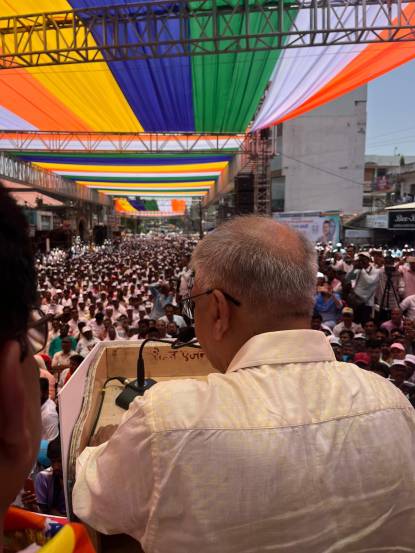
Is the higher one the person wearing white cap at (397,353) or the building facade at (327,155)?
the building facade at (327,155)

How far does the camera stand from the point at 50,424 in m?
3.25

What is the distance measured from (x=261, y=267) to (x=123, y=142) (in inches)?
493

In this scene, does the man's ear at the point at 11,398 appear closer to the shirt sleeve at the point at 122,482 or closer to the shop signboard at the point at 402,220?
the shirt sleeve at the point at 122,482

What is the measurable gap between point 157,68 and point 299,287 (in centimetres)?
750

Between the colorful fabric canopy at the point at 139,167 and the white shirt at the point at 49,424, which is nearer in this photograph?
the white shirt at the point at 49,424

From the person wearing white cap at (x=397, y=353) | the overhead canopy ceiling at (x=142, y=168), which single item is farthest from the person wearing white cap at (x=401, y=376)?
the overhead canopy ceiling at (x=142, y=168)

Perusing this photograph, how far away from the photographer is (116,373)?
74.2 inches

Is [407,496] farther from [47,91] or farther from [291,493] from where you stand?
[47,91]

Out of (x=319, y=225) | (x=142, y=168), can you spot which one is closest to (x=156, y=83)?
(x=142, y=168)

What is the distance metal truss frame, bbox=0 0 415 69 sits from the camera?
5762 mm

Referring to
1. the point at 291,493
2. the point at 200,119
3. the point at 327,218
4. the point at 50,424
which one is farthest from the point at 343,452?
the point at 327,218

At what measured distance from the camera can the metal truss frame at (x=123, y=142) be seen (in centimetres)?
1211

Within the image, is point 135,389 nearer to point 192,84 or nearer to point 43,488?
point 43,488

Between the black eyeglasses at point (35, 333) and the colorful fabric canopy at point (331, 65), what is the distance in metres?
6.55
